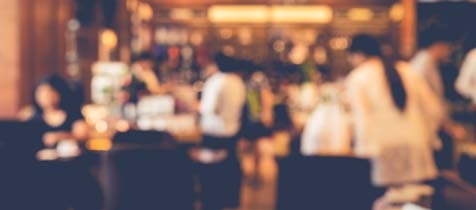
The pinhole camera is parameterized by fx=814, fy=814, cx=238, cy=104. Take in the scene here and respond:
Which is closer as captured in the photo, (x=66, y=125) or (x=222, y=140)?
(x=66, y=125)

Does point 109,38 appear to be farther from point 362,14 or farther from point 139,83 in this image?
point 362,14

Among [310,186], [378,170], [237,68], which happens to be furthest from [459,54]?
[310,186]

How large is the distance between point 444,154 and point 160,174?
14.2ft

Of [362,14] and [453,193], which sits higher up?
[362,14]

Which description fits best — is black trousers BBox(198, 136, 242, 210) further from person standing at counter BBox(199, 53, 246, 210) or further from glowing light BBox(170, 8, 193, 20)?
glowing light BBox(170, 8, 193, 20)

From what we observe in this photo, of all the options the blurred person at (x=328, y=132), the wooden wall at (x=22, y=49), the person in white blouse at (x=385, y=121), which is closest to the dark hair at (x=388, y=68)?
the person in white blouse at (x=385, y=121)

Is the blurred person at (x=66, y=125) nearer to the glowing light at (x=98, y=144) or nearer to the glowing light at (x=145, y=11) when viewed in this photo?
the glowing light at (x=98, y=144)

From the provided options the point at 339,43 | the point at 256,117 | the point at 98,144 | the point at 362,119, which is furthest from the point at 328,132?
the point at 339,43

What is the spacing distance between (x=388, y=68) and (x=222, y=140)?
267 cm

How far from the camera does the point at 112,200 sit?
20.0 feet

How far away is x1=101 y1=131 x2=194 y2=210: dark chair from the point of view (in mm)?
5844

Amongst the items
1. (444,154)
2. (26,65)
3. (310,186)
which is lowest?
(444,154)

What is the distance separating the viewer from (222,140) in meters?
7.68

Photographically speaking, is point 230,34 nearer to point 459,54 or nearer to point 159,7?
point 159,7
